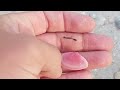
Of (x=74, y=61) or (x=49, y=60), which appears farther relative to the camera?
(x=74, y=61)

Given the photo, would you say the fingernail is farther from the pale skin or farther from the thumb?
the thumb

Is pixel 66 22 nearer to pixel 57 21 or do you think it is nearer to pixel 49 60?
pixel 57 21

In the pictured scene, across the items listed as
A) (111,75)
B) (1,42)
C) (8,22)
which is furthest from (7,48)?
(111,75)

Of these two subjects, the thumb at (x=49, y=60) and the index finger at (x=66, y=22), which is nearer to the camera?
the thumb at (x=49, y=60)


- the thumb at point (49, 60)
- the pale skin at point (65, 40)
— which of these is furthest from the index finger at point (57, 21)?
the thumb at point (49, 60)

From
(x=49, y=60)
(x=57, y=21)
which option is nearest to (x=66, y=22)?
A: (x=57, y=21)

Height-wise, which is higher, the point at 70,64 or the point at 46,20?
the point at 46,20

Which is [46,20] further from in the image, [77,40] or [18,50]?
[18,50]

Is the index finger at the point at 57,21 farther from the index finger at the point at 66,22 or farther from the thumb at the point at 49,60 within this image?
the thumb at the point at 49,60

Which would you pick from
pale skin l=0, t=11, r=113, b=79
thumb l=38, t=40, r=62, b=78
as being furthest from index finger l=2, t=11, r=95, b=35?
thumb l=38, t=40, r=62, b=78
